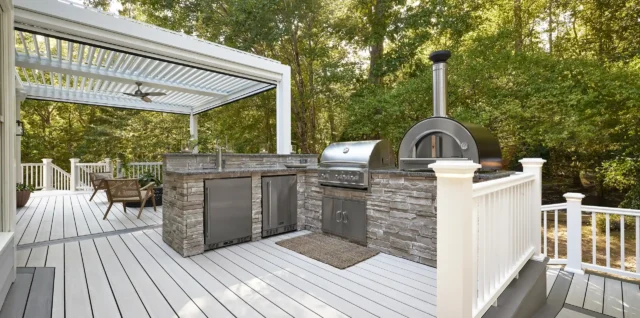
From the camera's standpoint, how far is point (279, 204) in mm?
4082

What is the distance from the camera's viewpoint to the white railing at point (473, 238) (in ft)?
4.58

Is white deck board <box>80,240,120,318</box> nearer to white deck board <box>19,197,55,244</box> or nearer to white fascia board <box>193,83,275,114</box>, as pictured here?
white deck board <box>19,197,55,244</box>

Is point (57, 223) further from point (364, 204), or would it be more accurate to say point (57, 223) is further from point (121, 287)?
point (364, 204)

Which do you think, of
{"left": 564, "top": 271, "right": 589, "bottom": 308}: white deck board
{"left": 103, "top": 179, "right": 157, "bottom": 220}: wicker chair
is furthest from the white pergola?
{"left": 564, "top": 271, "right": 589, "bottom": 308}: white deck board

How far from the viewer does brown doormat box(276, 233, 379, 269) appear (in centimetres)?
308

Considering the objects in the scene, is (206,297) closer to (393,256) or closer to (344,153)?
(393,256)

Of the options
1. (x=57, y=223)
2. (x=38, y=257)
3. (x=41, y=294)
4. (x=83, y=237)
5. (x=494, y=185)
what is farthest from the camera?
(x=57, y=223)

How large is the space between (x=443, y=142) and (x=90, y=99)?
815cm

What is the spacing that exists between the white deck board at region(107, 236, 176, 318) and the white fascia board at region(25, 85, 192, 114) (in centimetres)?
526

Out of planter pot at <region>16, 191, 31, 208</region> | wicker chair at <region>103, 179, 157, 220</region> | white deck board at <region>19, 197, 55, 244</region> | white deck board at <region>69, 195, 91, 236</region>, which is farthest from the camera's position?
planter pot at <region>16, 191, 31, 208</region>

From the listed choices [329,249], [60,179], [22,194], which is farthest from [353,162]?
[60,179]

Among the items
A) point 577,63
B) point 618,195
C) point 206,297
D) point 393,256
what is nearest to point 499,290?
point 393,256

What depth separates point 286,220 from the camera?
4176 mm

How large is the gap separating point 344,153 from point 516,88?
536 centimetres
